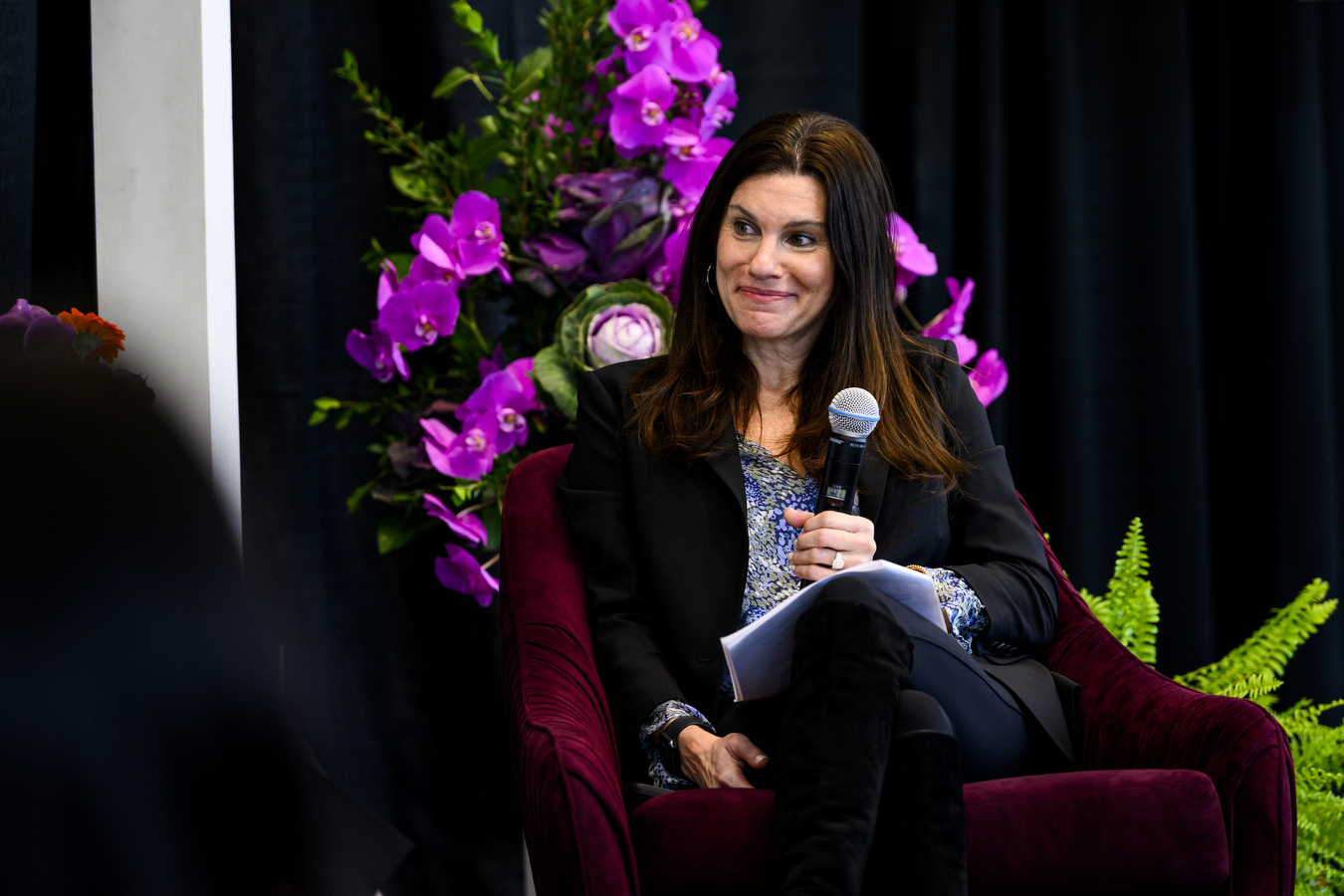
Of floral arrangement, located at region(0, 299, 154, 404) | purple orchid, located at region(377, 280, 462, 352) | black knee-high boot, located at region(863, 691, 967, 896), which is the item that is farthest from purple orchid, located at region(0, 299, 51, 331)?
black knee-high boot, located at region(863, 691, 967, 896)

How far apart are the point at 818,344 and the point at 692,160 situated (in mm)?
355

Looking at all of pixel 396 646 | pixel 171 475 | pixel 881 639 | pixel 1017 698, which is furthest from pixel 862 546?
pixel 396 646

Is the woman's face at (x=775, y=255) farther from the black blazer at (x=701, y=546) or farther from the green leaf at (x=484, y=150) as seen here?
the green leaf at (x=484, y=150)

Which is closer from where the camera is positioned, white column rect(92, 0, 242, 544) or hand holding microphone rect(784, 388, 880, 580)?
hand holding microphone rect(784, 388, 880, 580)

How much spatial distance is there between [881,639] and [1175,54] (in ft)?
→ 6.10

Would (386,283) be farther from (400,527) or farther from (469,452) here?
(400,527)

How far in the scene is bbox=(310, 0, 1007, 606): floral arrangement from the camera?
1.72 m

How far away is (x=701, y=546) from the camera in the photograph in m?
1.53

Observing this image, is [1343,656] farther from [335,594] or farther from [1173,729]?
[335,594]

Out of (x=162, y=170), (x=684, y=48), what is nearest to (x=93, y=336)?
(x=162, y=170)

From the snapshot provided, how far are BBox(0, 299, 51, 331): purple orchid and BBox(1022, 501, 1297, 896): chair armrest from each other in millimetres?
1313

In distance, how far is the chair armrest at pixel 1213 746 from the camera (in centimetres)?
116

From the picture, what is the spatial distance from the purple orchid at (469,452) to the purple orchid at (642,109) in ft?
1.60

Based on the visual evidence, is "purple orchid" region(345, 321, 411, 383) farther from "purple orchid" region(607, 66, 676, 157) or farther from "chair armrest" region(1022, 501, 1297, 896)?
"chair armrest" region(1022, 501, 1297, 896)
